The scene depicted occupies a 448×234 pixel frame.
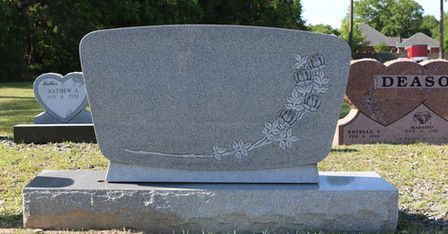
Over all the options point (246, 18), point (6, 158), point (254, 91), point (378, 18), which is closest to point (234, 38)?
point (254, 91)

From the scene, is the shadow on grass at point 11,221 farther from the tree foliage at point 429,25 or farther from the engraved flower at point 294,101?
the tree foliage at point 429,25

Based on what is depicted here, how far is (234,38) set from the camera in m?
4.62

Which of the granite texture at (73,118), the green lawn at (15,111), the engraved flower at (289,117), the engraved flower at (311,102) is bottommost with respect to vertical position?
the green lawn at (15,111)

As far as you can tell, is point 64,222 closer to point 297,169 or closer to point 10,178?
point 297,169

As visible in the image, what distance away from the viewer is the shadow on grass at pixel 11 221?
471 centimetres

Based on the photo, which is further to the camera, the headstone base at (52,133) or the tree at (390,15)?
the tree at (390,15)

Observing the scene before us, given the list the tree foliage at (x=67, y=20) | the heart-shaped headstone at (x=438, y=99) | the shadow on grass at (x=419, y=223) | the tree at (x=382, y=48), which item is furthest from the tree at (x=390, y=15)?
the shadow on grass at (x=419, y=223)

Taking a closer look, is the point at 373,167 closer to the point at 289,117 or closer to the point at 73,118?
the point at 289,117

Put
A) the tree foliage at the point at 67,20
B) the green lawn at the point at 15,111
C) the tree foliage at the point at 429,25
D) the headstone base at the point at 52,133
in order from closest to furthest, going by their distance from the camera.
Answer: the headstone base at the point at 52,133 < the green lawn at the point at 15,111 < the tree foliage at the point at 67,20 < the tree foliage at the point at 429,25

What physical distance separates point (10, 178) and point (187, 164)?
8.96 ft

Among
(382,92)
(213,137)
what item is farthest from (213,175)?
(382,92)

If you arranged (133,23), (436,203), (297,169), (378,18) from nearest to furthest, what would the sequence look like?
(297,169) < (436,203) < (133,23) < (378,18)

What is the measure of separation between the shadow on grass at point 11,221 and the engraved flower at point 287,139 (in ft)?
7.09

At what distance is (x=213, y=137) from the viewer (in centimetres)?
474
